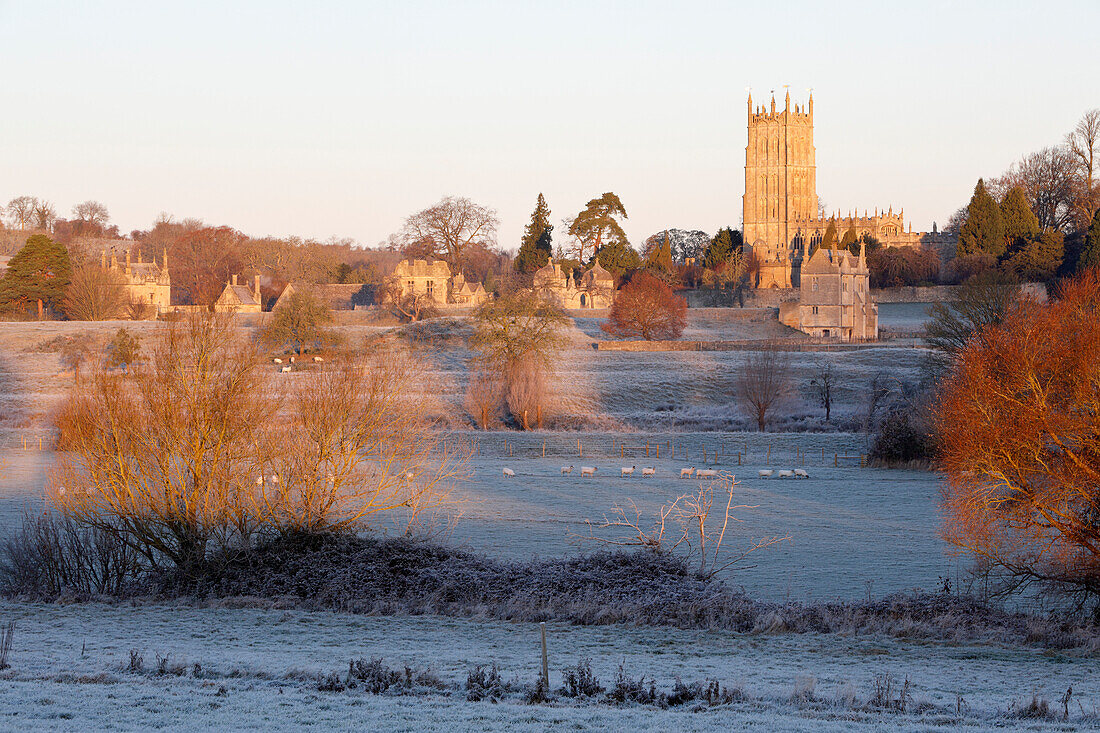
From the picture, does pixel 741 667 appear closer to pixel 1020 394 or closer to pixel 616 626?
pixel 616 626

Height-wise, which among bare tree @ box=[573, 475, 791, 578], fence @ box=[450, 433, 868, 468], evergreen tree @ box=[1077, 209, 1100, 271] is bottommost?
fence @ box=[450, 433, 868, 468]

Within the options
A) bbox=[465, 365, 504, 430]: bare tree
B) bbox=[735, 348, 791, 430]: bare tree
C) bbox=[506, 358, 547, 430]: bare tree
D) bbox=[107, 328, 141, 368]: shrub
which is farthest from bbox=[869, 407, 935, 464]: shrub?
bbox=[107, 328, 141, 368]: shrub

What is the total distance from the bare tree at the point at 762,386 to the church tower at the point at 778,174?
224 ft

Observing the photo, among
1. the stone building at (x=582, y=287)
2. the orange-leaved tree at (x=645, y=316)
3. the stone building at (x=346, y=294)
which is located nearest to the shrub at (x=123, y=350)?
the orange-leaved tree at (x=645, y=316)

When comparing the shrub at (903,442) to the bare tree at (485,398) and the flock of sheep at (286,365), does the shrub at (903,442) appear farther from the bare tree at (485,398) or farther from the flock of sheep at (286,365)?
the flock of sheep at (286,365)

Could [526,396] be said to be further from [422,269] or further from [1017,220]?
[1017,220]

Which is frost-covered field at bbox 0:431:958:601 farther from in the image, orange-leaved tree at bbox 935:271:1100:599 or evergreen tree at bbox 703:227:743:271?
evergreen tree at bbox 703:227:743:271

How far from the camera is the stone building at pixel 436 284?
267 ft

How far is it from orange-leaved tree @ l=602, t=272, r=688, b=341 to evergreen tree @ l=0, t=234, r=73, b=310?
1517 inches

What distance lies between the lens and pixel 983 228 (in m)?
79.7

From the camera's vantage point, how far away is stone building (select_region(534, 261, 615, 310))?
262ft

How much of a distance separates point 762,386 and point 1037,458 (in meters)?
28.6

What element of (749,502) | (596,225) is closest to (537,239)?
(596,225)

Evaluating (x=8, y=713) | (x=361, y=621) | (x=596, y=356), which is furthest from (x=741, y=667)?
(x=596, y=356)
